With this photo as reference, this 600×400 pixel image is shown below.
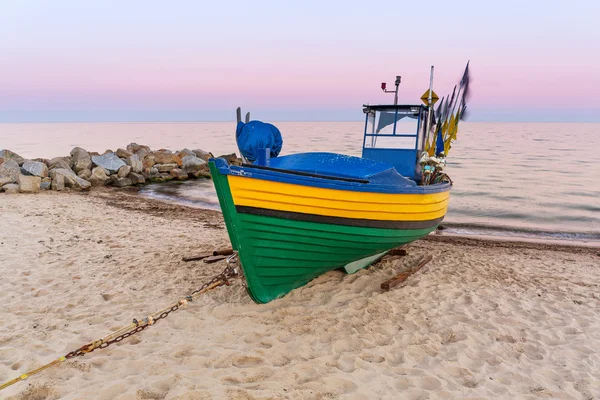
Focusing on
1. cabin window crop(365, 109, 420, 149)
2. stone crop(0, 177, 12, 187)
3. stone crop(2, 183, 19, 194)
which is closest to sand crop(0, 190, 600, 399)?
cabin window crop(365, 109, 420, 149)

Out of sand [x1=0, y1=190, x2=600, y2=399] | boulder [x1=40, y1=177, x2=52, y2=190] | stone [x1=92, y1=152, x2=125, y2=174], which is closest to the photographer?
sand [x1=0, y1=190, x2=600, y2=399]

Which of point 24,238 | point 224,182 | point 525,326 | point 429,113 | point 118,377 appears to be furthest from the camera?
point 24,238

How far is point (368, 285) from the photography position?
21.5 feet

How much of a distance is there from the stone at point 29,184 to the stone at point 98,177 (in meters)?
2.89

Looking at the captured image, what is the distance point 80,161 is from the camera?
17297 millimetres

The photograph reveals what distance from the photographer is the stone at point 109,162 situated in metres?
17.6

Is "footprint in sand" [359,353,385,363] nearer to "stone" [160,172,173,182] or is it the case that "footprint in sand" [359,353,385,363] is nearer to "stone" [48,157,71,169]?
"stone" [48,157,71,169]

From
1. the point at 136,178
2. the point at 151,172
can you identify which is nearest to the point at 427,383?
the point at 136,178

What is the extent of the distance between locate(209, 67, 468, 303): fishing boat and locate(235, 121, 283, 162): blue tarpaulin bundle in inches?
0.6

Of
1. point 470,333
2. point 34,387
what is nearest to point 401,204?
point 470,333

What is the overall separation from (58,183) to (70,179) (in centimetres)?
47

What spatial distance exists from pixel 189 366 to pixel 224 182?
1858 millimetres

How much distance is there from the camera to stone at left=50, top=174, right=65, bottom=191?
1444 cm

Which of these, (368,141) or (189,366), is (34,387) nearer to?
(189,366)
